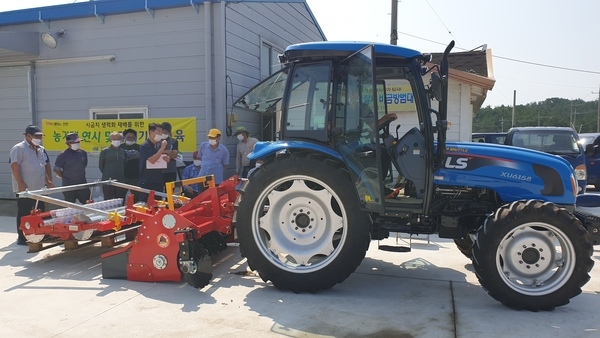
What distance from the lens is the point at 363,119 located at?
13.6 ft

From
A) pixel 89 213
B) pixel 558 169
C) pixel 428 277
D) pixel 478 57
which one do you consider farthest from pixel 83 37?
pixel 478 57

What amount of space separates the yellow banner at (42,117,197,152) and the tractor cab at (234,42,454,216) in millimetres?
4152

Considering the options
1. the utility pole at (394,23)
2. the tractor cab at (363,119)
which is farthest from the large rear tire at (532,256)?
the utility pole at (394,23)

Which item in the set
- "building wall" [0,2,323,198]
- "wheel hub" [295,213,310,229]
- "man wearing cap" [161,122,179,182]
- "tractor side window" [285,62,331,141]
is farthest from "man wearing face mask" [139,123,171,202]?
"wheel hub" [295,213,310,229]

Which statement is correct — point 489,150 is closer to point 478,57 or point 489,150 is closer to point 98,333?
point 98,333

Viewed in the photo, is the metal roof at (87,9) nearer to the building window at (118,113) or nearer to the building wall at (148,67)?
the building wall at (148,67)

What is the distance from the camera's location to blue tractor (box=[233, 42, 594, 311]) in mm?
3861

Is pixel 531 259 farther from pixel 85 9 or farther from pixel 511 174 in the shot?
pixel 85 9

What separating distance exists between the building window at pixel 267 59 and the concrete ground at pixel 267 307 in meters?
5.69

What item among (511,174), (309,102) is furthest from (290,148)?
(511,174)

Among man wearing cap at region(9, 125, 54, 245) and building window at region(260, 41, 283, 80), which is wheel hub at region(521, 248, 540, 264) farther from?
building window at region(260, 41, 283, 80)

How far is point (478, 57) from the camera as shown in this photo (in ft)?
46.7

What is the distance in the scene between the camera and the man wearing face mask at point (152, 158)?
6551 millimetres

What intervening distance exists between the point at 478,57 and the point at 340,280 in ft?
40.5
